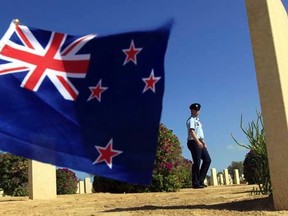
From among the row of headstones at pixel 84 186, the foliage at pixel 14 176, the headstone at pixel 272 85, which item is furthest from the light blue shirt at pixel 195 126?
the row of headstones at pixel 84 186

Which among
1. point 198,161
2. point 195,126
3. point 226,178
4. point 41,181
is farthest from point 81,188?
point 195,126

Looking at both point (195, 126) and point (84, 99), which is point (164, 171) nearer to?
point (195, 126)

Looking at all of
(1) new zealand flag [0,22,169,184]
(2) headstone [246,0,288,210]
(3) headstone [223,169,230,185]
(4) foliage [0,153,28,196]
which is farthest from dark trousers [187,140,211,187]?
(3) headstone [223,169,230,185]

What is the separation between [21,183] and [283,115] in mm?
19589

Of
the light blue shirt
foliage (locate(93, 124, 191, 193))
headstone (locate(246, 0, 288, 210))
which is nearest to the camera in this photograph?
headstone (locate(246, 0, 288, 210))

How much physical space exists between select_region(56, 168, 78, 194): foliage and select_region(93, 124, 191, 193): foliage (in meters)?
6.05

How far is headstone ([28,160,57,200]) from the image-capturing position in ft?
45.0

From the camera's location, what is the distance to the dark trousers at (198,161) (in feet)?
32.9

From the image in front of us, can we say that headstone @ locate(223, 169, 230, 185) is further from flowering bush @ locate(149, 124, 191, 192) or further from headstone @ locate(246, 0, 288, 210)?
headstone @ locate(246, 0, 288, 210)

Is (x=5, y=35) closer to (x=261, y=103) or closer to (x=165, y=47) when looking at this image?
(x=165, y=47)

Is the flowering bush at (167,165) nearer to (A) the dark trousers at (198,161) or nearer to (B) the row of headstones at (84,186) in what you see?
(A) the dark trousers at (198,161)

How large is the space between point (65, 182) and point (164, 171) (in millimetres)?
8341

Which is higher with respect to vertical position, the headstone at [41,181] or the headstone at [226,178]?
the headstone at [226,178]

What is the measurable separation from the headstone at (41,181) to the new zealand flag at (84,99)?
28.4 feet
